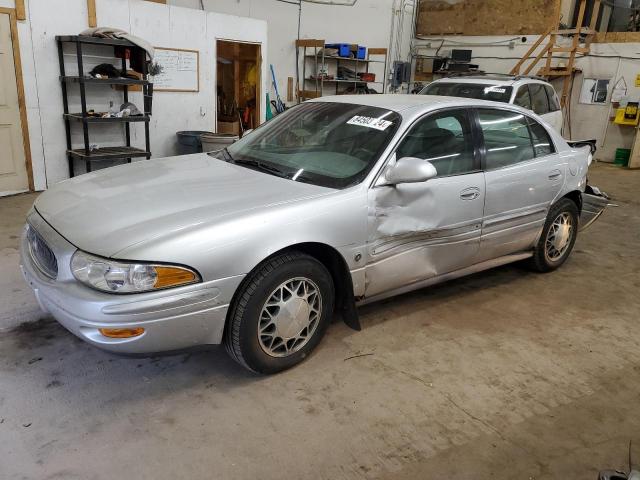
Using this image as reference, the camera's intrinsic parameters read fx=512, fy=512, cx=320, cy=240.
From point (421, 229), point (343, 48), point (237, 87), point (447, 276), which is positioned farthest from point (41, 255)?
point (343, 48)

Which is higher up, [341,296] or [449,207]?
[449,207]

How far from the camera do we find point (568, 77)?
35.1ft

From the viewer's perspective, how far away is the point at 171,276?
2172mm

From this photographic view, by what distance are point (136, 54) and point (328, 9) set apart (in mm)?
6339

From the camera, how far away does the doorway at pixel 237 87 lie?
9.11m

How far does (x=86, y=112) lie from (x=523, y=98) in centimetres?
607

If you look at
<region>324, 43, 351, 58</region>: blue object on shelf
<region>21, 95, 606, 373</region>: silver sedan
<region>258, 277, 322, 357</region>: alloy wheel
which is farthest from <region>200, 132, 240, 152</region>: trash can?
<region>324, 43, 351, 58</region>: blue object on shelf

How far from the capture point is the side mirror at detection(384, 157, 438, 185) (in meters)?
2.72

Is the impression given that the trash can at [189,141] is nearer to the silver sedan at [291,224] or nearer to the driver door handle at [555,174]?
the silver sedan at [291,224]

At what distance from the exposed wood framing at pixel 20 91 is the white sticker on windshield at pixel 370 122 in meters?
4.64

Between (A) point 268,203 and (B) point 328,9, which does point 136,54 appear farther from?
(B) point 328,9

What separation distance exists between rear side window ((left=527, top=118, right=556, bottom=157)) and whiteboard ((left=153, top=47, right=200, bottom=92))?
5.16 meters

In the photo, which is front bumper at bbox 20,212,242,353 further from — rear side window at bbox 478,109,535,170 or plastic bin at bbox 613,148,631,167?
plastic bin at bbox 613,148,631,167

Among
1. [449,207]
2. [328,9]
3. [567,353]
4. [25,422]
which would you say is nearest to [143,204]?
[25,422]
